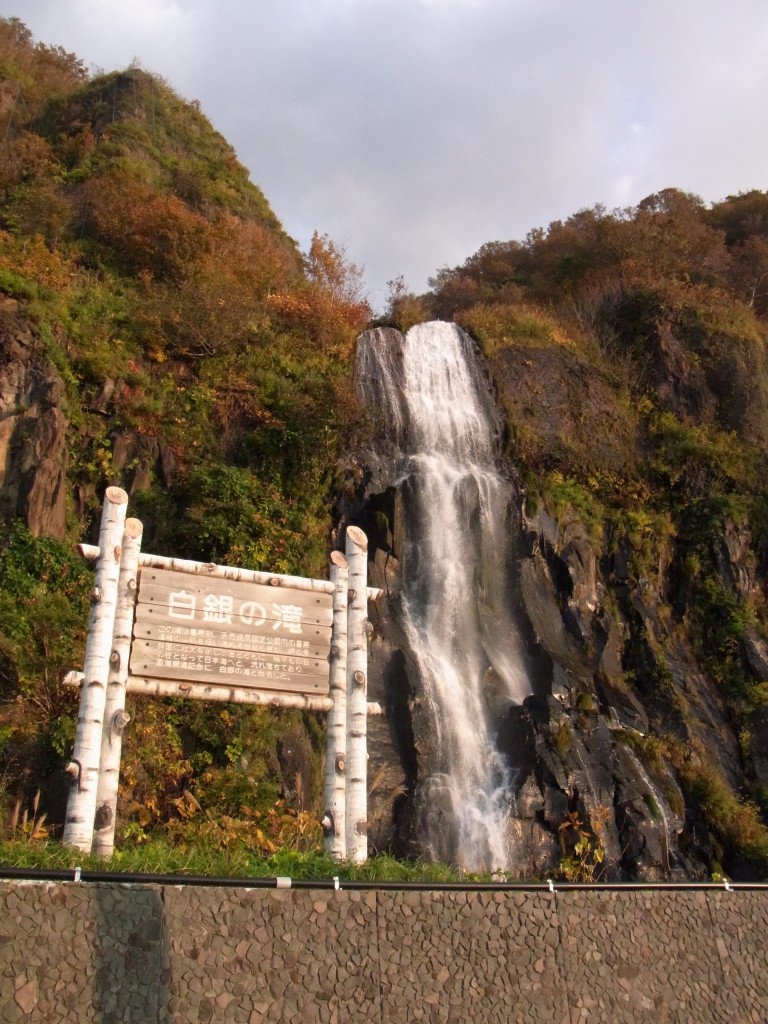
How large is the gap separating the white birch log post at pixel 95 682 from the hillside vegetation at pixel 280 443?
890 mm

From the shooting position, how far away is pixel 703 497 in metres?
20.1

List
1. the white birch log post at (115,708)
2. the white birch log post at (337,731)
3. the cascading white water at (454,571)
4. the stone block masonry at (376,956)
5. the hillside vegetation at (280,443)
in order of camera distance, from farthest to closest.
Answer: the cascading white water at (454,571)
the hillside vegetation at (280,443)
the white birch log post at (337,731)
the white birch log post at (115,708)
the stone block masonry at (376,956)

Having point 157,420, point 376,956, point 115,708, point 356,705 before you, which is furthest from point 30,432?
point 376,956

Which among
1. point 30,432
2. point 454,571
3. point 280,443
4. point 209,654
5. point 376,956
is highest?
point 280,443

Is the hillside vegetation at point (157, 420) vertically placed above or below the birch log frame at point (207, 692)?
above

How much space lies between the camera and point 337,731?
28.0ft

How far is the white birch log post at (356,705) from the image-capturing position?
826 cm

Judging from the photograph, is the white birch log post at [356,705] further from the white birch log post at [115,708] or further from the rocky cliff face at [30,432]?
the rocky cliff face at [30,432]

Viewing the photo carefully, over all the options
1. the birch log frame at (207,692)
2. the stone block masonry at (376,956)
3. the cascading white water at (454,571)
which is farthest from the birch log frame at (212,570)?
the cascading white water at (454,571)

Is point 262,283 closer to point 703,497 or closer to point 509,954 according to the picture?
point 703,497

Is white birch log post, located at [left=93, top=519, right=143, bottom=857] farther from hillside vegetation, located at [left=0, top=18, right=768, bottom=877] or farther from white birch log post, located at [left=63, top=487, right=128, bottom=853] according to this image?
hillside vegetation, located at [left=0, top=18, right=768, bottom=877]

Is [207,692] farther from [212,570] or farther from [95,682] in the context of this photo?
[212,570]

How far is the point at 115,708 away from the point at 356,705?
87.6 inches

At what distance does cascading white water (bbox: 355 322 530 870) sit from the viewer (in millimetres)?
13203
